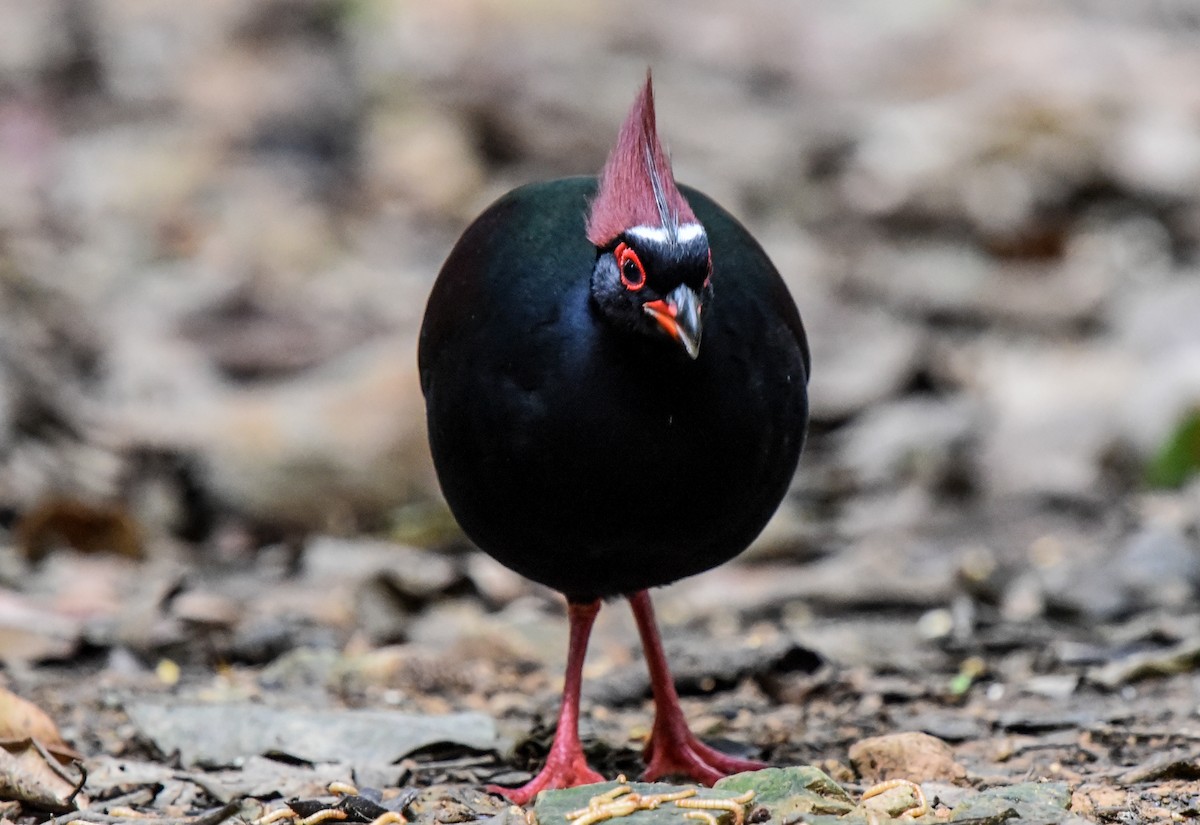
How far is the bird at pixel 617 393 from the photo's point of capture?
4.18m

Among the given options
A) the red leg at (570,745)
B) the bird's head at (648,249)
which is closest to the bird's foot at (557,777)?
the red leg at (570,745)

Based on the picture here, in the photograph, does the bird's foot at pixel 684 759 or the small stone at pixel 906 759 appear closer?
the small stone at pixel 906 759

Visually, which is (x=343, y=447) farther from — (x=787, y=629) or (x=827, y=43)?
(x=827, y=43)

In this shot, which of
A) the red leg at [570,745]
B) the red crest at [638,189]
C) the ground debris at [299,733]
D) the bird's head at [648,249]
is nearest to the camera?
the bird's head at [648,249]

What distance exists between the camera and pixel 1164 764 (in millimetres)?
4383

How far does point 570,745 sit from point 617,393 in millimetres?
1105

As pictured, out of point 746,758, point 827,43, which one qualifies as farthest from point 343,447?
point 827,43

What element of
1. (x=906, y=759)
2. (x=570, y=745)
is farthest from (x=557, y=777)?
(x=906, y=759)

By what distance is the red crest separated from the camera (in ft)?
13.7

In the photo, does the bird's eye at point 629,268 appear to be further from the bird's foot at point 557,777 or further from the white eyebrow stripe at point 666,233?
the bird's foot at point 557,777

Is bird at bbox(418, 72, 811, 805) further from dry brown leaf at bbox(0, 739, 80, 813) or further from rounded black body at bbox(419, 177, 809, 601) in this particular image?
dry brown leaf at bbox(0, 739, 80, 813)

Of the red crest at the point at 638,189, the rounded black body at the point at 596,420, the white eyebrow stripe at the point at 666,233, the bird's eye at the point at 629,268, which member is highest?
the red crest at the point at 638,189

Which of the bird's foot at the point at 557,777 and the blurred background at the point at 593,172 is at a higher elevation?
the blurred background at the point at 593,172

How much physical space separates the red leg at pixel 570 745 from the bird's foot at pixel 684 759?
23cm
